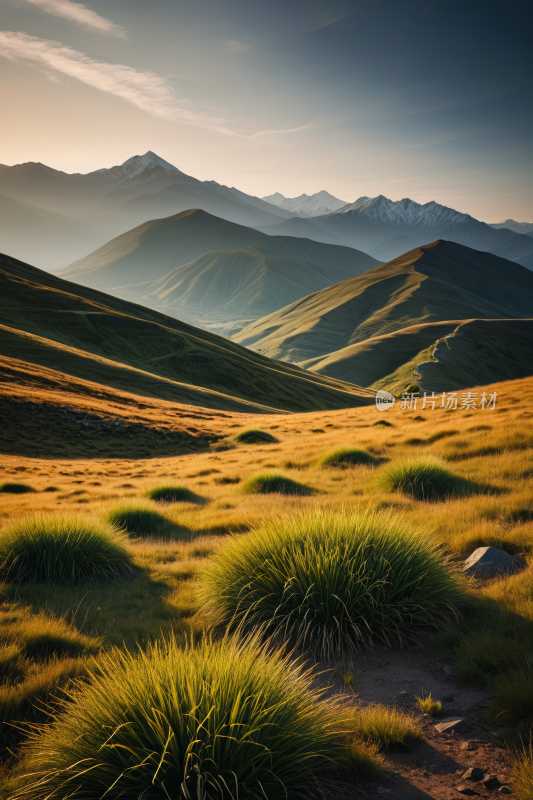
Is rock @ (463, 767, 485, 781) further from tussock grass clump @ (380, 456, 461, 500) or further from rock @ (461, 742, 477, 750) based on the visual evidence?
tussock grass clump @ (380, 456, 461, 500)

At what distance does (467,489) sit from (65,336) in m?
76.1

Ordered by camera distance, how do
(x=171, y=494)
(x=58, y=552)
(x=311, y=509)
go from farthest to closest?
(x=171, y=494)
(x=311, y=509)
(x=58, y=552)

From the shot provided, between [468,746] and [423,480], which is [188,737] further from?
[423,480]

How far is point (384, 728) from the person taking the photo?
11.6 ft

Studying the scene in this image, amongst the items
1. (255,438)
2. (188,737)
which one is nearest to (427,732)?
(188,737)

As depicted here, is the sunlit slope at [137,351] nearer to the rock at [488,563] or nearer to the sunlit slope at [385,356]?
the rock at [488,563]

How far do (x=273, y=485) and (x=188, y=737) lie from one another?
29.9 ft

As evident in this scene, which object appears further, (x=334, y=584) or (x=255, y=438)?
(x=255, y=438)

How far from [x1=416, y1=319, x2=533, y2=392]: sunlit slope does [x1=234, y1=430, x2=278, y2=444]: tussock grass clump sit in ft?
247

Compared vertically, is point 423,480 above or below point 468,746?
above

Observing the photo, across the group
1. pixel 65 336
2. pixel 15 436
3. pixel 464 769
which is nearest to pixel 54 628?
pixel 464 769

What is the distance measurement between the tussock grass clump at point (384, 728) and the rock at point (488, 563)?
110 inches

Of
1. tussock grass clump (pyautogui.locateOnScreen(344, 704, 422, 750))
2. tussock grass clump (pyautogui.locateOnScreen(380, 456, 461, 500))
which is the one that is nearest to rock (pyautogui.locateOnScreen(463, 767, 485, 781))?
tussock grass clump (pyautogui.locateOnScreen(344, 704, 422, 750))

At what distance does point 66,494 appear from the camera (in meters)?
15.3
